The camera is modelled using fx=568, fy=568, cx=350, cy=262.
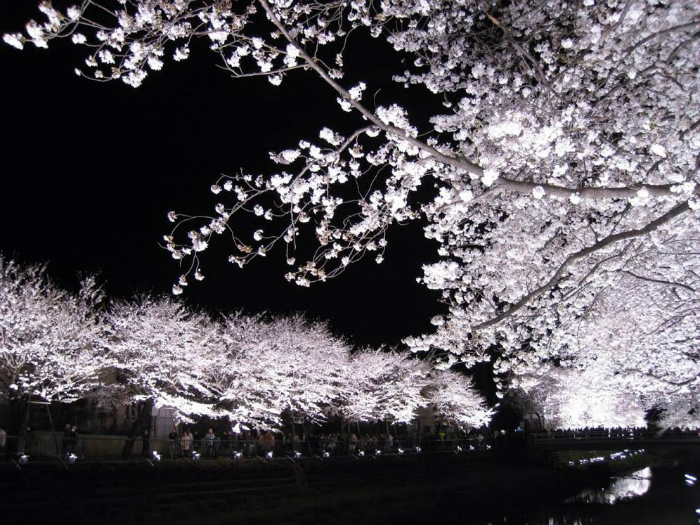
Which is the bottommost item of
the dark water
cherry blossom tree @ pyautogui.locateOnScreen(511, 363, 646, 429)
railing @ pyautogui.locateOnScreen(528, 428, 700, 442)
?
the dark water

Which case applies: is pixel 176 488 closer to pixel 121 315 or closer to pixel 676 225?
pixel 121 315

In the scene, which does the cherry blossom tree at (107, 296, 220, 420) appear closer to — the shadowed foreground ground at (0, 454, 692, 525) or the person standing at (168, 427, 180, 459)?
the person standing at (168, 427, 180, 459)

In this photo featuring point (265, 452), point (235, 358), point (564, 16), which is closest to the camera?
point (564, 16)

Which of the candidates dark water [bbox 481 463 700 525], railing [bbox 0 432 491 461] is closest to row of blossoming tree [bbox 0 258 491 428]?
railing [bbox 0 432 491 461]

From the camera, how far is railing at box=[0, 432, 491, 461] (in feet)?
→ 54.3

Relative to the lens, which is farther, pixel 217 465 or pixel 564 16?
pixel 217 465

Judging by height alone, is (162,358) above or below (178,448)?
above

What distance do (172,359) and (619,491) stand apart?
2234 cm

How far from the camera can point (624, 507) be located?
75.5 feet

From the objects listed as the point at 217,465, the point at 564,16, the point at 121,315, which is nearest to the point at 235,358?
the point at 121,315

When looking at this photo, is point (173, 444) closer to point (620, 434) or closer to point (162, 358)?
point (162, 358)

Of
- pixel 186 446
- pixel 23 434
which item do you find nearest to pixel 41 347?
pixel 23 434

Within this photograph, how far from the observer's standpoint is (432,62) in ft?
27.7

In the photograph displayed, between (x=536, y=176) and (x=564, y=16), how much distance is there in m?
2.20
